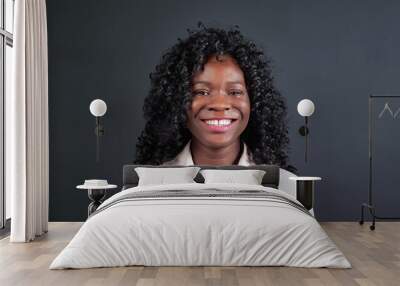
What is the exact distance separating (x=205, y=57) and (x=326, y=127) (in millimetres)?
1856

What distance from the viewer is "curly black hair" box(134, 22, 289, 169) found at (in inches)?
315

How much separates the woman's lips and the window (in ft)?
8.11

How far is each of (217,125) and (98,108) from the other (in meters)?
1.55

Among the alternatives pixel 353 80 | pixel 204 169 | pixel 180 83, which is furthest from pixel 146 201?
pixel 353 80

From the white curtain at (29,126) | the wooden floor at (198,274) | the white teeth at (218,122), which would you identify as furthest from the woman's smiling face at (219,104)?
the wooden floor at (198,274)

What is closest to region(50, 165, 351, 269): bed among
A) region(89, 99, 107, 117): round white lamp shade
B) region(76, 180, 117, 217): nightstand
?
region(76, 180, 117, 217): nightstand

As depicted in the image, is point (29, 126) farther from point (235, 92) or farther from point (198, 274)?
point (198, 274)

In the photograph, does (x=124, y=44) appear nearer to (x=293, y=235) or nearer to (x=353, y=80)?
(x=353, y=80)

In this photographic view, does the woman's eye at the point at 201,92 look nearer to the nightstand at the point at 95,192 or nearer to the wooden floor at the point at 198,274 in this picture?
the nightstand at the point at 95,192

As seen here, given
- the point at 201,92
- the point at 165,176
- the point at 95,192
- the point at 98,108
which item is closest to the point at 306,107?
the point at 201,92

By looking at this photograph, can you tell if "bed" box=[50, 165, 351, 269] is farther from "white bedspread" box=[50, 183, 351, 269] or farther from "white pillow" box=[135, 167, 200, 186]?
"white pillow" box=[135, 167, 200, 186]

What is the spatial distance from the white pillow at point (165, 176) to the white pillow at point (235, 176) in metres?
0.22

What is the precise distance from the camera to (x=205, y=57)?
798cm

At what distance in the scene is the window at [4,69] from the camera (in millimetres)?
7258
